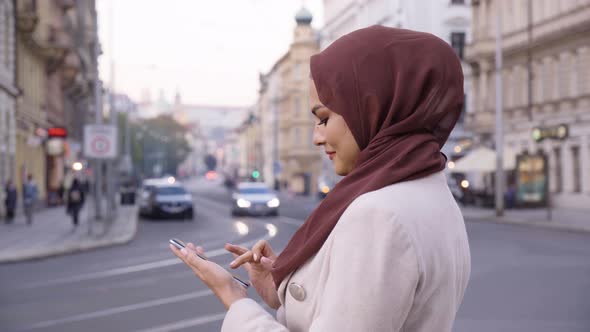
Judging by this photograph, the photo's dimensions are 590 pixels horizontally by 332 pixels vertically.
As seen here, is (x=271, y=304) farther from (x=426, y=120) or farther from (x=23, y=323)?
(x=23, y=323)

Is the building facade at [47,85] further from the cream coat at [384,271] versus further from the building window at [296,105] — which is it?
the building window at [296,105]

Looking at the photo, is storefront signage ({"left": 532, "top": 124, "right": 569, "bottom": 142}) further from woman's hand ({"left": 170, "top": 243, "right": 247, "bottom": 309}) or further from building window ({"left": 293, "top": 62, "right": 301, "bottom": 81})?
building window ({"left": 293, "top": 62, "right": 301, "bottom": 81})

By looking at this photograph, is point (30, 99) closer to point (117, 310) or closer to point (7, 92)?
point (7, 92)

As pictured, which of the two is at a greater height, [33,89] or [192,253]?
→ [33,89]

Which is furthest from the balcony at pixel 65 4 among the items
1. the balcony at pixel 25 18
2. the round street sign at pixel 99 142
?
the round street sign at pixel 99 142

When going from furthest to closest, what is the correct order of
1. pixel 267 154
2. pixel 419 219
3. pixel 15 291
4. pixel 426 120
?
pixel 267 154 → pixel 15 291 → pixel 426 120 → pixel 419 219

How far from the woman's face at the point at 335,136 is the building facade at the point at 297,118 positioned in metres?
76.7

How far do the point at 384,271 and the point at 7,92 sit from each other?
33644 mm

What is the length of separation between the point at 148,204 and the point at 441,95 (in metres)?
36.1

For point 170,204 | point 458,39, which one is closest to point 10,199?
point 170,204

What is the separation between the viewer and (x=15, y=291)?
12.2m

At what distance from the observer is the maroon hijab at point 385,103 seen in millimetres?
1951

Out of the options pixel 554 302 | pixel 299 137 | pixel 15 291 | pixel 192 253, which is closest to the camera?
pixel 192 253

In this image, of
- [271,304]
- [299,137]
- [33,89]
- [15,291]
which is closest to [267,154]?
[299,137]
